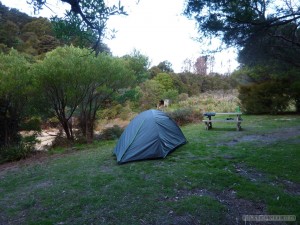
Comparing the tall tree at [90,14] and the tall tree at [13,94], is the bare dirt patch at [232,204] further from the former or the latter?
the tall tree at [13,94]

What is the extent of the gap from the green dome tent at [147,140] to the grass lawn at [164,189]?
0.78 ft

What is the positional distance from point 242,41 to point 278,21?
2.58ft

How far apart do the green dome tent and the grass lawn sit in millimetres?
238

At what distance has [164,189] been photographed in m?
3.85

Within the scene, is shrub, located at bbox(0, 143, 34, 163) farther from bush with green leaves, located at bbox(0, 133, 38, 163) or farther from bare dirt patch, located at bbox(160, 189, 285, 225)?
bare dirt patch, located at bbox(160, 189, 285, 225)

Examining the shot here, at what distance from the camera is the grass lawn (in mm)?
3068

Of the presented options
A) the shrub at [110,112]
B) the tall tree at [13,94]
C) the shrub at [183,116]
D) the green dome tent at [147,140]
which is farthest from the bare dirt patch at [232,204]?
the shrub at [183,116]

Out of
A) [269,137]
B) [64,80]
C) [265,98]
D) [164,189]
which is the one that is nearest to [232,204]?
[164,189]

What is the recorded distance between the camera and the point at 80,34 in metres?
2.60

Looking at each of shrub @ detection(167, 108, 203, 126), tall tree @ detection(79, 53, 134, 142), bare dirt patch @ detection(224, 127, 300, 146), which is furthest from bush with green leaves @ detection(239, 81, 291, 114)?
tall tree @ detection(79, 53, 134, 142)

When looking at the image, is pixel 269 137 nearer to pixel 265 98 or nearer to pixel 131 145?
pixel 131 145

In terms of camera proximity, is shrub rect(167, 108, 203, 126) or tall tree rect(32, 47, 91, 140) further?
shrub rect(167, 108, 203, 126)

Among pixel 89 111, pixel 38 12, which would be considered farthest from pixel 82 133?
pixel 38 12

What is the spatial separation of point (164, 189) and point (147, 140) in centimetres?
215
